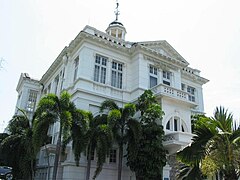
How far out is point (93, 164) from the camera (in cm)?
1636

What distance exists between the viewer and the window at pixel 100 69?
63.3 feet

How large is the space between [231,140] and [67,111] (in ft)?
26.7

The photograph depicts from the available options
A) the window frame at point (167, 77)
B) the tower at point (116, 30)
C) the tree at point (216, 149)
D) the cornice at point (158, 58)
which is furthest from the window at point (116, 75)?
the tree at point (216, 149)

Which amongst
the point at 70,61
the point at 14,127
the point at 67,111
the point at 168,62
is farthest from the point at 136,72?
the point at 14,127

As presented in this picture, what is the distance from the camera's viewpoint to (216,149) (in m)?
8.89

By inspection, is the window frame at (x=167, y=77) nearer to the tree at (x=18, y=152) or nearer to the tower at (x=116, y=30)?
the tower at (x=116, y=30)

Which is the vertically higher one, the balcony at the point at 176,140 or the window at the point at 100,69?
the window at the point at 100,69

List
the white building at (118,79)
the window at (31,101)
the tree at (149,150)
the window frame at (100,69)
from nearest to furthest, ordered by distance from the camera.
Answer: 1. the tree at (149,150)
2. the white building at (118,79)
3. the window frame at (100,69)
4. the window at (31,101)

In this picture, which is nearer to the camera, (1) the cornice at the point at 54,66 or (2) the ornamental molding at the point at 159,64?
A: (2) the ornamental molding at the point at 159,64

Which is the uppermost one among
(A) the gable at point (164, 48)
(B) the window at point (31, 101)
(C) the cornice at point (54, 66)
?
(A) the gable at point (164, 48)

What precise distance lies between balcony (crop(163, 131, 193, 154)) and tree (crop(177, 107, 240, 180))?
6518 mm

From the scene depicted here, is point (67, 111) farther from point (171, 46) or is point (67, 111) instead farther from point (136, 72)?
point (171, 46)

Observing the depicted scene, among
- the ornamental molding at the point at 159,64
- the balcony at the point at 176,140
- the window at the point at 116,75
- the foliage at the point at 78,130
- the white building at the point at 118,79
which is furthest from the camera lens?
the ornamental molding at the point at 159,64

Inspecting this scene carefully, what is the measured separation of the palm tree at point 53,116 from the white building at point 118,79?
344 cm
